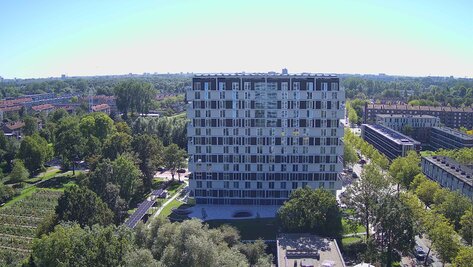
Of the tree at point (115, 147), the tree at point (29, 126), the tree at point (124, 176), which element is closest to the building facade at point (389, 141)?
the tree at point (124, 176)

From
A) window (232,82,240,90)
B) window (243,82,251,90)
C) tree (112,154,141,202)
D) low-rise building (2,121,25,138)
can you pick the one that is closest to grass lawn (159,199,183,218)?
tree (112,154,141,202)

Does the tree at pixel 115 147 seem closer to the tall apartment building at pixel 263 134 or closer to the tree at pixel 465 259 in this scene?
the tall apartment building at pixel 263 134

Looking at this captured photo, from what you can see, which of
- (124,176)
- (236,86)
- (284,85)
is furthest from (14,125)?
(284,85)

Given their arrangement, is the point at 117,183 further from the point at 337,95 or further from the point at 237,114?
the point at 337,95

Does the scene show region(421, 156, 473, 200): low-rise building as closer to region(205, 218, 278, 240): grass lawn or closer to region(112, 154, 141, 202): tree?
region(205, 218, 278, 240): grass lawn

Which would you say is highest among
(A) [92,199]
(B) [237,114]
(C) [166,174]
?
(B) [237,114]

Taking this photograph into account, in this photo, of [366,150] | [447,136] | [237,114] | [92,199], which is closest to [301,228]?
[237,114]
